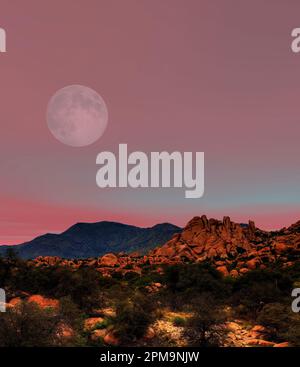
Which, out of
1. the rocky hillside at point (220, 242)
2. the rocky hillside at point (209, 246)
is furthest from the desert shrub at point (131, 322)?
the rocky hillside at point (220, 242)

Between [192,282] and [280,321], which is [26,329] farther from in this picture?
[192,282]

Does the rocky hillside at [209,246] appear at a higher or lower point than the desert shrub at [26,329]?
lower

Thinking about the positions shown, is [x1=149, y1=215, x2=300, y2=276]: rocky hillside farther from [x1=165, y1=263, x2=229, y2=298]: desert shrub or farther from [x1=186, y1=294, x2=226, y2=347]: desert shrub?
[x1=186, y1=294, x2=226, y2=347]: desert shrub

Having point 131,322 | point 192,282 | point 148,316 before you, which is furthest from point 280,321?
point 192,282

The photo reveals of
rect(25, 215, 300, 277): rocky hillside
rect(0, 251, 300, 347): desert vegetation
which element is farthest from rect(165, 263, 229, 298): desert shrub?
rect(25, 215, 300, 277): rocky hillside

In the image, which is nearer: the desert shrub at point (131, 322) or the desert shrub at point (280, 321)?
the desert shrub at point (131, 322)

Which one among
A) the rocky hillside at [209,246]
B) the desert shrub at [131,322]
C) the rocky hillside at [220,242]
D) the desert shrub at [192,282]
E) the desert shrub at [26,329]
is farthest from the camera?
the rocky hillside at [220,242]

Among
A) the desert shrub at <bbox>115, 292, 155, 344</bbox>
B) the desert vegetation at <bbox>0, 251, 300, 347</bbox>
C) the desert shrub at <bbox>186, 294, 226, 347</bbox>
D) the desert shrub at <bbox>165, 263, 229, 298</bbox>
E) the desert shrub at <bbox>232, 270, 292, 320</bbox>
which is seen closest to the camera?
the desert vegetation at <bbox>0, 251, 300, 347</bbox>

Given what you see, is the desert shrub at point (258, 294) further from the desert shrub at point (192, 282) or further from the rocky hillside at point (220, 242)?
the rocky hillside at point (220, 242)

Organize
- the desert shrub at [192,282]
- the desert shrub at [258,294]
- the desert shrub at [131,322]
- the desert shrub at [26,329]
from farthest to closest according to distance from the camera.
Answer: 1. the desert shrub at [192,282]
2. the desert shrub at [258,294]
3. the desert shrub at [131,322]
4. the desert shrub at [26,329]

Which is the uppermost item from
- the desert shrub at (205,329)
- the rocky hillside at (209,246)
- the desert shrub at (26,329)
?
the desert shrub at (26,329)

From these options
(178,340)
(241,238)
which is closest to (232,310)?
(178,340)
